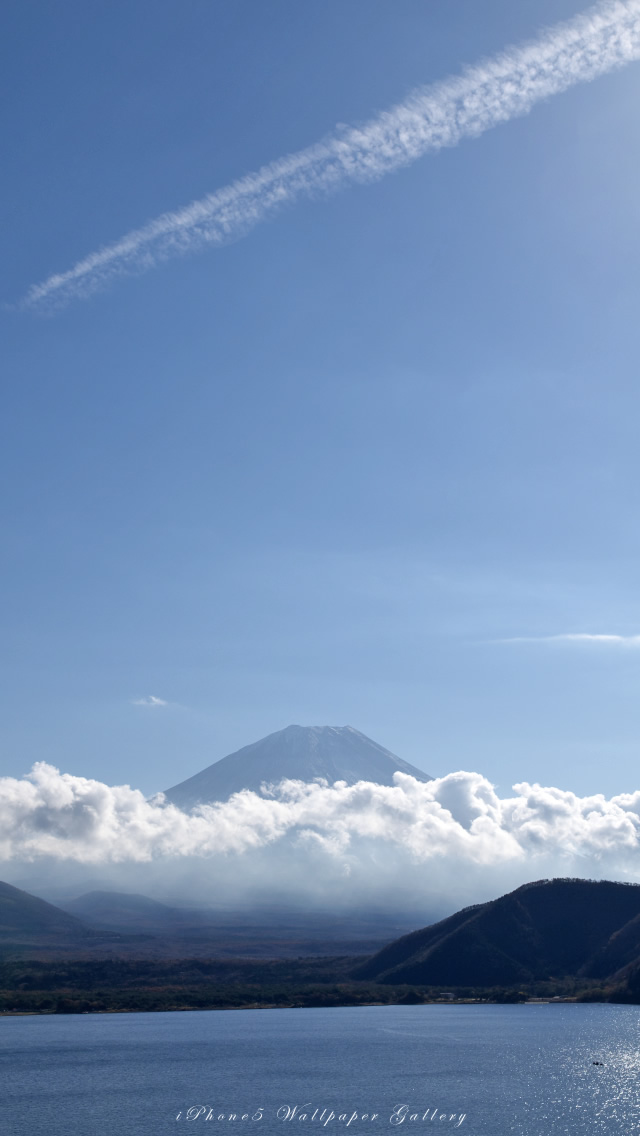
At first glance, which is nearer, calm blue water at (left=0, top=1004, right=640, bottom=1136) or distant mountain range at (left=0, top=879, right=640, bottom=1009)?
calm blue water at (left=0, top=1004, right=640, bottom=1136)

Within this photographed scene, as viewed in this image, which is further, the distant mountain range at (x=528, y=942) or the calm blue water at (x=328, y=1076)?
the distant mountain range at (x=528, y=942)

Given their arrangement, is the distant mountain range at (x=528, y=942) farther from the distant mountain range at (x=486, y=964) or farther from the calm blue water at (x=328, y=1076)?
the calm blue water at (x=328, y=1076)

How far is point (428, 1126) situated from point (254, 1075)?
26539 mm

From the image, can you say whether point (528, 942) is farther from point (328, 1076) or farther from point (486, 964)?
point (328, 1076)

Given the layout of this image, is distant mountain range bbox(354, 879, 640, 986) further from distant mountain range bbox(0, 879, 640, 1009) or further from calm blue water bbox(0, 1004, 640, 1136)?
calm blue water bbox(0, 1004, 640, 1136)

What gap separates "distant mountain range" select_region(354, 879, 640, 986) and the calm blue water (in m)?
37.0

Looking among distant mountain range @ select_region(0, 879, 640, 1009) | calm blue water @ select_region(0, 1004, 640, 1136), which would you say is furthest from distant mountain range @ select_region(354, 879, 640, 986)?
calm blue water @ select_region(0, 1004, 640, 1136)

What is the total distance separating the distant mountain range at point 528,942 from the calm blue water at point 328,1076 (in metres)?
37.0

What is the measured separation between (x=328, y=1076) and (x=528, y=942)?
109 meters

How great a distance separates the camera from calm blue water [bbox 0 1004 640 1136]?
58.3 metres

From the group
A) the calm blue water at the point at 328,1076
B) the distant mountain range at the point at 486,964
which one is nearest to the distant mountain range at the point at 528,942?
the distant mountain range at the point at 486,964

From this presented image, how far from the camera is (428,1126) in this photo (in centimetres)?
5597

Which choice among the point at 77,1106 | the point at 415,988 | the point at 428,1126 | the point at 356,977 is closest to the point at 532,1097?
the point at 428,1126

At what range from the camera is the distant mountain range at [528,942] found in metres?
168
